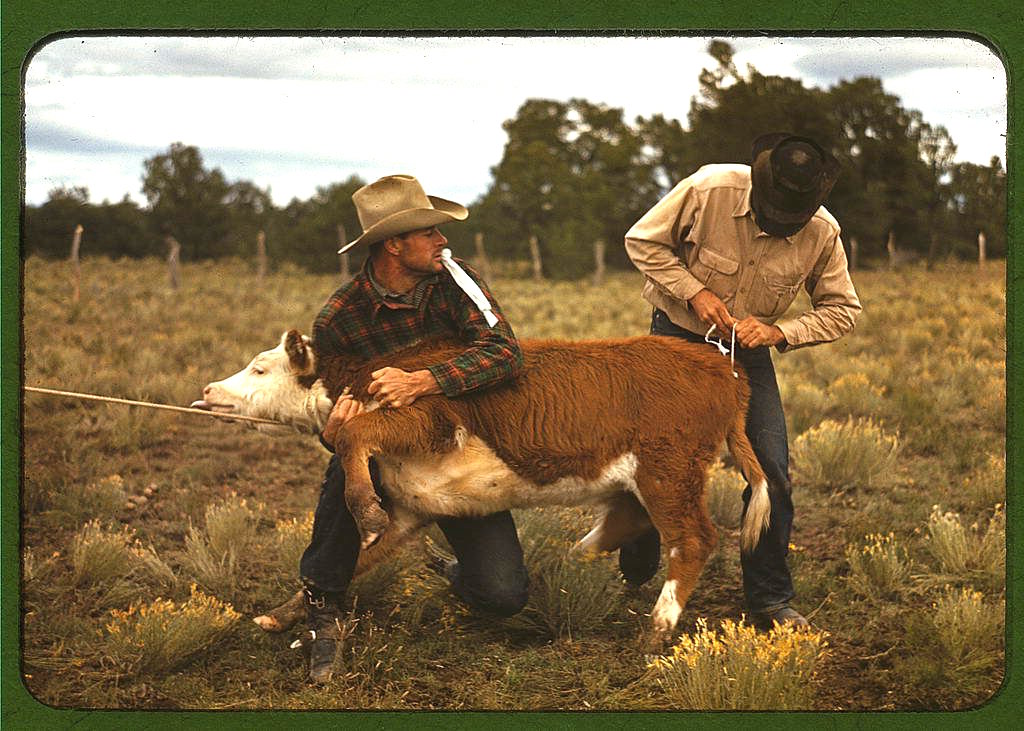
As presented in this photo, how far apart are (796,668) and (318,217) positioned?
17.2 metres

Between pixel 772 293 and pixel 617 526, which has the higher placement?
pixel 772 293

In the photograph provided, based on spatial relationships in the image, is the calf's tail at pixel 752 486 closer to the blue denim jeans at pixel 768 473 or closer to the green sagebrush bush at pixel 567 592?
the blue denim jeans at pixel 768 473

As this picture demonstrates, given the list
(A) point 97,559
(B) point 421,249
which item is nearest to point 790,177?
(B) point 421,249

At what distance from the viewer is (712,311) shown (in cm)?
462

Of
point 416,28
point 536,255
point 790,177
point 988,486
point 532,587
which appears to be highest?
point 536,255

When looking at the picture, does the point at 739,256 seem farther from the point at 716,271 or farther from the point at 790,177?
the point at 790,177

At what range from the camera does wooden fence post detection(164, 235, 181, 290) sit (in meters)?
15.5

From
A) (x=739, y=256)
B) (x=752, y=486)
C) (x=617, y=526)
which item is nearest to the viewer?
(x=752, y=486)

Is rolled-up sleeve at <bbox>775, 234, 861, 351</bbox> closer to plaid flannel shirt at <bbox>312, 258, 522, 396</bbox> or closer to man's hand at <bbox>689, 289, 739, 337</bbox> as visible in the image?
man's hand at <bbox>689, 289, 739, 337</bbox>

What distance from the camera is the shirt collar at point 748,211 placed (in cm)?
461

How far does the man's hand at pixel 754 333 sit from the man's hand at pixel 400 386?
1402mm

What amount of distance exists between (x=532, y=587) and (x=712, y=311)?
171 cm

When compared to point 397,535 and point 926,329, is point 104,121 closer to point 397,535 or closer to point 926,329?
point 397,535

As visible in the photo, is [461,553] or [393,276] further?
[461,553]
